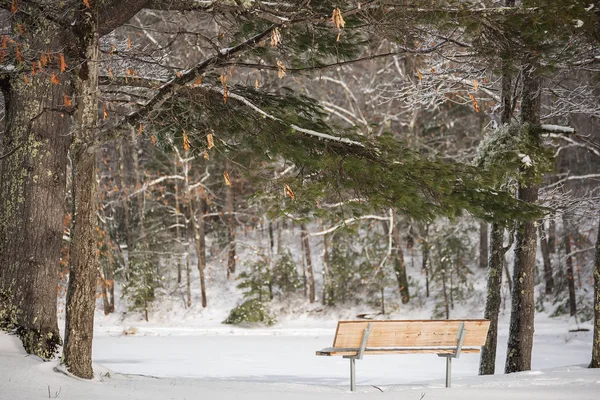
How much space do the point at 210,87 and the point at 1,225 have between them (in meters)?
3.07

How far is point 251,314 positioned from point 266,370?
9641mm

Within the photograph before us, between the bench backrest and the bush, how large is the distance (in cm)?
1378

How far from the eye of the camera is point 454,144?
26.0 metres

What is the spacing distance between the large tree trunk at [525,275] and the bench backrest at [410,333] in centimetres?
249

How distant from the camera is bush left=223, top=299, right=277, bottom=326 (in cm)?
2194

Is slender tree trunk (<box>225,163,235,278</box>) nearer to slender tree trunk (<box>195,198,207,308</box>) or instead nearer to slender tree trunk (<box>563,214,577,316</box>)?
slender tree trunk (<box>195,198,207,308</box>)

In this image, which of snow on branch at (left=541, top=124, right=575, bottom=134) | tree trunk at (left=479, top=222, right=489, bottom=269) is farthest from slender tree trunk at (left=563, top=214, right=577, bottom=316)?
snow on branch at (left=541, top=124, right=575, bottom=134)

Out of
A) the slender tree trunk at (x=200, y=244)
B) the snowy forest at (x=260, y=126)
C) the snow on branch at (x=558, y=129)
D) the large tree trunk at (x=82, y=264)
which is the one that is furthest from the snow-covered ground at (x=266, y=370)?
the snow on branch at (x=558, y=129)

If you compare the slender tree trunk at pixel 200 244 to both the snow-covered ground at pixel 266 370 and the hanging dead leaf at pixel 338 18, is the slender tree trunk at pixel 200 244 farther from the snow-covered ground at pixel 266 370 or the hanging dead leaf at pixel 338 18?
the hanging dead leaf at pixel 338 18

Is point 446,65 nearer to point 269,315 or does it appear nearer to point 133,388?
point 133,388

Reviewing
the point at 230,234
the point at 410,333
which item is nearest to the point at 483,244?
the point at 230,234

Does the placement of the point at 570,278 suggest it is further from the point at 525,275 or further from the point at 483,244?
the point at 525,275

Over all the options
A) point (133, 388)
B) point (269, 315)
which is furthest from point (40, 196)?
point (269, 315)

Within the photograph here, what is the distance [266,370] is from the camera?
1232 cm
